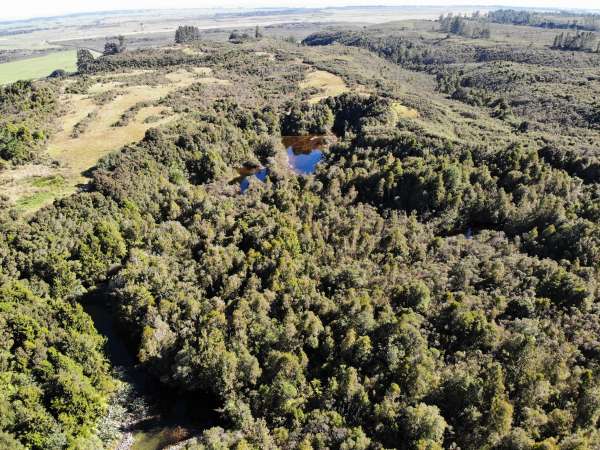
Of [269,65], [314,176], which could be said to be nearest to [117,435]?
[314,176]

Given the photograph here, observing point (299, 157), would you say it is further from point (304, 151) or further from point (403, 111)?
point (403, 111)

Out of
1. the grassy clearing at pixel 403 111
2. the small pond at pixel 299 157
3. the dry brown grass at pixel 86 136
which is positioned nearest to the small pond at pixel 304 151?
the small pond at pixel 299 157

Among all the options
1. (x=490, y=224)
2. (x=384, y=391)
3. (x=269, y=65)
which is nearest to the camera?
(x=384, y=391)

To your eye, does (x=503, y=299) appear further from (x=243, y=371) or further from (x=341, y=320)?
(x=243, y=371)

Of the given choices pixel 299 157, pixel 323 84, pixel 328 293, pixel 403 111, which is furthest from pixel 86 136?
pixel 403 111

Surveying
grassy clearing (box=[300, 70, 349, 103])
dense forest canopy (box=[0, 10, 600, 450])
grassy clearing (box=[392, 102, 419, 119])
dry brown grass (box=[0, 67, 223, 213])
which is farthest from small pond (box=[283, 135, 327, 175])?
dry brown grass (box=[0, 67, 223, 213])

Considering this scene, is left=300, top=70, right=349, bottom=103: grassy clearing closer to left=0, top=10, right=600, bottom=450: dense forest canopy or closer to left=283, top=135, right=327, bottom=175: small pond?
left=283, top=135, right=327, bottom=175: small pond
